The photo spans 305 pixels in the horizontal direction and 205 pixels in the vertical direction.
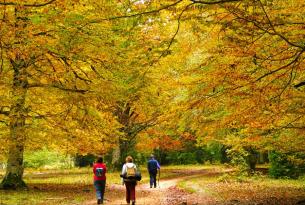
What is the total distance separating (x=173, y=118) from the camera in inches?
426

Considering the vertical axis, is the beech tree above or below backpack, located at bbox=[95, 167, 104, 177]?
above

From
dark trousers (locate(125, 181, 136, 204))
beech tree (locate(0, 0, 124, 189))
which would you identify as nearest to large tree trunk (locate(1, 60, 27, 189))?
beech tree (locate(0, 0, 124, 189))

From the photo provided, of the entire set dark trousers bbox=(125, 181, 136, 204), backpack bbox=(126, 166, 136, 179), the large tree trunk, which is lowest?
dark trousers bbox=(125, 181, 136, 204)

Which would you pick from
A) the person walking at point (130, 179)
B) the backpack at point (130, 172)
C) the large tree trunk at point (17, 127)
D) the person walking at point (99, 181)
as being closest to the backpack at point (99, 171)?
the person walking at point (99, 181)

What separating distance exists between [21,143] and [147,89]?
5643 mm

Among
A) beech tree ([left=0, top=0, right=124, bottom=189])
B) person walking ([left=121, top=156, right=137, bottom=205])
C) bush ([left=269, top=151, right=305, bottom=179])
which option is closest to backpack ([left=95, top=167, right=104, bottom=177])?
person walking ([left=121, top=156, right=137, bottom=205])

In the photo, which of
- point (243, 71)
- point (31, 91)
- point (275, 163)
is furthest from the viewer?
point (275, 163)

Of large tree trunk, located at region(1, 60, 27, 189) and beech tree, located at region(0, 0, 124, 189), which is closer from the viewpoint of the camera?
beech tree, located at region(0, 0, 124, 189)

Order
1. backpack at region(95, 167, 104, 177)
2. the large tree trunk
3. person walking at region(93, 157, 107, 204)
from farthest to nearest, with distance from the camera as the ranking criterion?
the large tree trunk < backpack at region(95, 167, 104, 177) < person walking at region(93, 157, 107, 204)

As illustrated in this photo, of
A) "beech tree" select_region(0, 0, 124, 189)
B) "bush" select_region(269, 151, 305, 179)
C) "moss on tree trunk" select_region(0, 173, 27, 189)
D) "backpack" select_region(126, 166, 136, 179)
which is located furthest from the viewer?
"bush" select_region(269, 151, 305, 179)

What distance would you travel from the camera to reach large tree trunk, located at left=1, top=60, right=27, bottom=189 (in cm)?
1490

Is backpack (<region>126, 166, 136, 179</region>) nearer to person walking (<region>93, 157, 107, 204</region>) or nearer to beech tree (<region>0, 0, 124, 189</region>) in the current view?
person walking (<region>93, 157, 107, 204</region>)

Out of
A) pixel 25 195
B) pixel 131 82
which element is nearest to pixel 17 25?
pixel 131 82

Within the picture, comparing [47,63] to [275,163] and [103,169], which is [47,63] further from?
[275,163]
